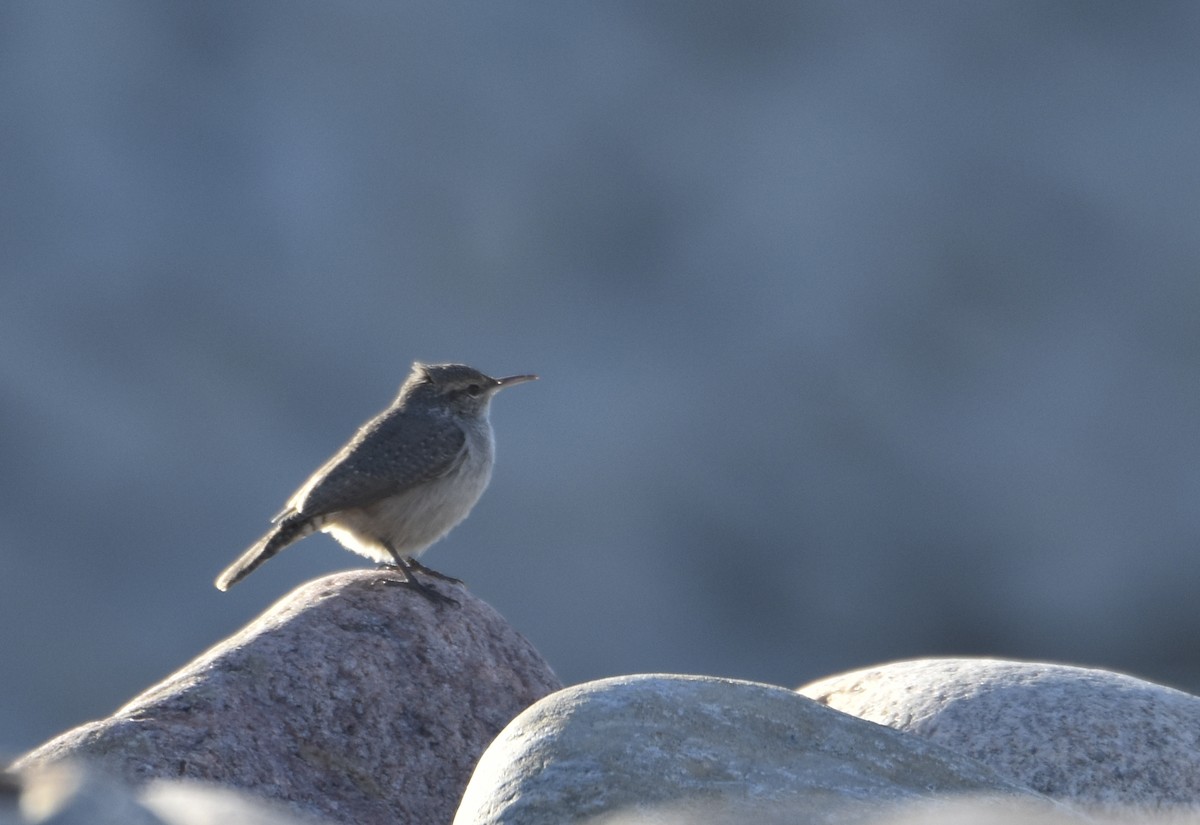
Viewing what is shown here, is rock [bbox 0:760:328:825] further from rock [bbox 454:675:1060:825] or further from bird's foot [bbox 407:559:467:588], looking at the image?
bird's foot [bbox 407:559:467:588]

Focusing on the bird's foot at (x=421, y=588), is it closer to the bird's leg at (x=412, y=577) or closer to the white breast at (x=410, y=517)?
the bird's leg at (x=412, y=577)

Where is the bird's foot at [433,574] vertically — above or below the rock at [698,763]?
below

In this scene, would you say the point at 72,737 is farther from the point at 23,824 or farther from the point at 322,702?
the point at 23,824

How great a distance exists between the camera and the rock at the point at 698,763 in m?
3.95

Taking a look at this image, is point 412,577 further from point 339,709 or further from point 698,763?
point 698,763

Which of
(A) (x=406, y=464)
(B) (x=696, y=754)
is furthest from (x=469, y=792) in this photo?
(A) (x=406, y=464)

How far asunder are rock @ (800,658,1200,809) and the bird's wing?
7.55 ft

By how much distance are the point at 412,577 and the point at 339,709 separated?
3.51 feet

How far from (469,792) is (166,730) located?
64.9 inches

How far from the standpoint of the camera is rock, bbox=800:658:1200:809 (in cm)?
553

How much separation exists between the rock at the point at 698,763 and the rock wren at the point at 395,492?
2.42 meters

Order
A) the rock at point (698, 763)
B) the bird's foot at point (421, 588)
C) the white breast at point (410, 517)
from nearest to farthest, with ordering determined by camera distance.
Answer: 1. the rock at point (698, 763)
2. the bird's foot at point (421, 588)
3. the white breast at point (410, 517)

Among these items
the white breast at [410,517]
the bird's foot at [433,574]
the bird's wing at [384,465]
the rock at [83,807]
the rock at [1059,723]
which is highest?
the rock at [83,807]

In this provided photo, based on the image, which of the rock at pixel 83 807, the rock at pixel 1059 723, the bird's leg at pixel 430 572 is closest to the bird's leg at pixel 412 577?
the bird's leg at pixel 430 572
